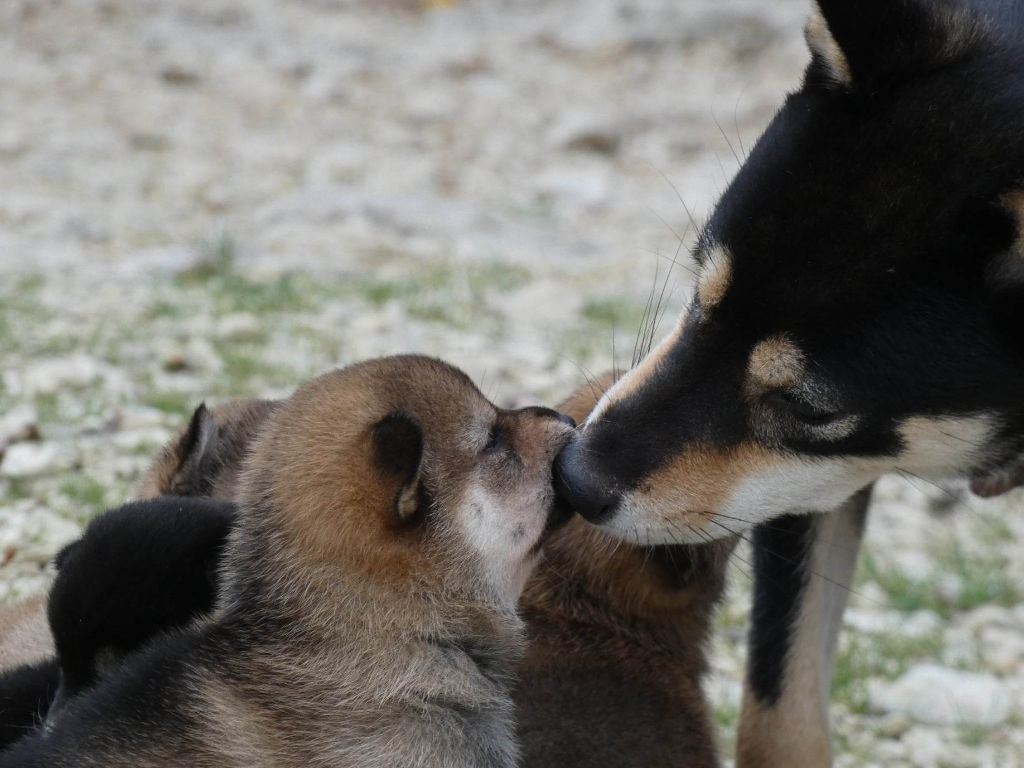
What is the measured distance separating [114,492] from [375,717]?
251cm

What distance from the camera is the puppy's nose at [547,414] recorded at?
395cm

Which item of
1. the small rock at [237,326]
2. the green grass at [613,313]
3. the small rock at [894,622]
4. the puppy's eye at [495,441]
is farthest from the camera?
the green grass at [613,313]

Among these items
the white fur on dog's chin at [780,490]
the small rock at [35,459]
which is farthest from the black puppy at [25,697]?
the small rock at [35,459]

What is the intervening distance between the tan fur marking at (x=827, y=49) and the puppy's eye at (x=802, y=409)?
82 centimetres

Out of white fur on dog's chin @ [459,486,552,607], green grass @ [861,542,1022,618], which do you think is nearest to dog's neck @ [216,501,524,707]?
white fur on dog's chin @ [459,486,552,607]

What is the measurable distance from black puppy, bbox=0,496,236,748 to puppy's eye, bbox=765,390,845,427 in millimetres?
1446

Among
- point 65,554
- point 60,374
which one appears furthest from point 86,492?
point 65,554

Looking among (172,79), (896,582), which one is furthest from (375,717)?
(172,79)

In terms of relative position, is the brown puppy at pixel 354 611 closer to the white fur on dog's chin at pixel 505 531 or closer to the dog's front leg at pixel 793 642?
the white fur on dog's chin at pixel 505 531

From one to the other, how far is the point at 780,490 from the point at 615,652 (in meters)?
0.71

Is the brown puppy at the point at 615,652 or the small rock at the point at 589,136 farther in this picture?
the small rock at the point at 589,136

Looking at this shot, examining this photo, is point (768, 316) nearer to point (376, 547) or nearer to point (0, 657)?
point (376, 547)

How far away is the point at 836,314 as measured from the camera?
3613 mm

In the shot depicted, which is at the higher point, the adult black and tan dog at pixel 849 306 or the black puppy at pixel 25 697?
the adult black and tan dog at pixel 849 306
